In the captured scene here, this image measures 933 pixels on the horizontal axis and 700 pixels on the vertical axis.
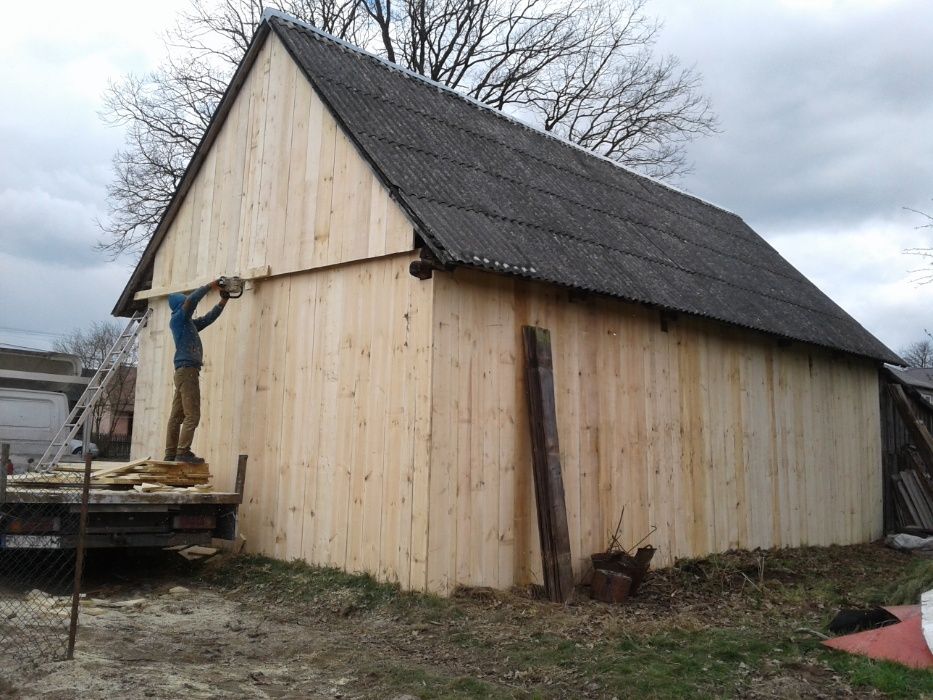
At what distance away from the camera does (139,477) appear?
29.8ft

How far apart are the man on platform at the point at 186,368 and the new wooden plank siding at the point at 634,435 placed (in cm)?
329

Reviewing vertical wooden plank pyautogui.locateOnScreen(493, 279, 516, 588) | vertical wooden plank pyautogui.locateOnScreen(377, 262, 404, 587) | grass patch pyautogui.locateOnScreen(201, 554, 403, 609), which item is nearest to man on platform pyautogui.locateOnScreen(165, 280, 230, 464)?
grass patch pyautogui.locateOnScreen(201, 554, 403, 609)

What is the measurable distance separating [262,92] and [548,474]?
20.0ft

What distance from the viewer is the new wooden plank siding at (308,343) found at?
834 cm

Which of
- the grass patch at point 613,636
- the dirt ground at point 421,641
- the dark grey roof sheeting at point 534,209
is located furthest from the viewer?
the dark grey roof sheeting at point 534,209

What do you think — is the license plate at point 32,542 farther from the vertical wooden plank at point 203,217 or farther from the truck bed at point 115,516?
the vertical wooden plank at point 203,217

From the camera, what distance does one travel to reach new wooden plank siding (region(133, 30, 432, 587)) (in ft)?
27.4

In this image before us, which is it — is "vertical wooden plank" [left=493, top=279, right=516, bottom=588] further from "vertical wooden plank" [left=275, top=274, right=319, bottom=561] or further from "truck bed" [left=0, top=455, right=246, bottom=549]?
"truck bed" [left=0, top=455, right=246, bottom=549]

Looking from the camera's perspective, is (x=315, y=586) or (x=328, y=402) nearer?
(x=315, y=586)

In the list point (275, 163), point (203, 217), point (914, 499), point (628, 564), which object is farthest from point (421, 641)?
point (914, 499)

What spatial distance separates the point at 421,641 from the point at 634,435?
175 inches

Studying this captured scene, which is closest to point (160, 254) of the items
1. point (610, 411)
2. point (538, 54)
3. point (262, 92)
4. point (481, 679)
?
point (262, 92)

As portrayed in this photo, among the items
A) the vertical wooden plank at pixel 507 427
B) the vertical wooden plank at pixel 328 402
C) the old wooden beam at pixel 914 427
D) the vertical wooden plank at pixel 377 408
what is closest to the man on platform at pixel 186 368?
the vertical wooden plank at pixel 328 402

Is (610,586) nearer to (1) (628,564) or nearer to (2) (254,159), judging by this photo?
(1) (628,564)
